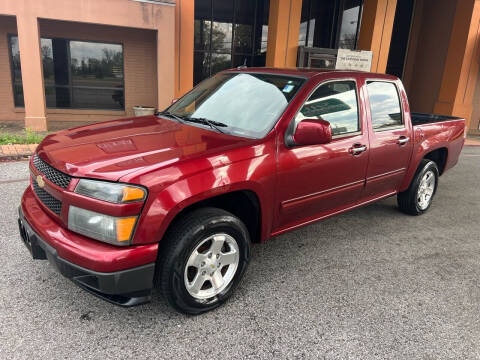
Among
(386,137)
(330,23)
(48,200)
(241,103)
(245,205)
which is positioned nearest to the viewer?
(48,200)

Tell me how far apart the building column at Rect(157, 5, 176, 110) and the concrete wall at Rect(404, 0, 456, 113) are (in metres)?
10.8

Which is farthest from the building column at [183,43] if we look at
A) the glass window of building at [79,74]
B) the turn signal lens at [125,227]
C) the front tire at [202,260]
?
the turn signal lens at [125,227]

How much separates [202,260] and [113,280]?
66 centimetres

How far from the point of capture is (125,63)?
11.9 meters

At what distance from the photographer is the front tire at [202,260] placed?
2.49m

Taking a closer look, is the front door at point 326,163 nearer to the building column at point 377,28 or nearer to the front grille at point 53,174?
the front grille at point 53,174

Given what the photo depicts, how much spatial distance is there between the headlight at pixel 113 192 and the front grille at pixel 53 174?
0.22 meters

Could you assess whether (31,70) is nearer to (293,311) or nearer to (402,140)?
(402,140)

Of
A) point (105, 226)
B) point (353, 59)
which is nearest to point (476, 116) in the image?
point (353, 59)

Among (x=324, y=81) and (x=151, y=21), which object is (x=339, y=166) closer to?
A: (x=324, y=81)

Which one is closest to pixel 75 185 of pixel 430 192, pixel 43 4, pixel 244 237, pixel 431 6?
pixel 244 237

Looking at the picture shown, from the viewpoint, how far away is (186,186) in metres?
2.44

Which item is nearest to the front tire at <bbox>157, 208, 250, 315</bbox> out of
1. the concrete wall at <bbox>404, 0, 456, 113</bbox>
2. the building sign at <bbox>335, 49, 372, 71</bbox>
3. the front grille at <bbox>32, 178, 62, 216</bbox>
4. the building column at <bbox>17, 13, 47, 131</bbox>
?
the front grille at <bbox>32, 178, 62, 216</bbox>

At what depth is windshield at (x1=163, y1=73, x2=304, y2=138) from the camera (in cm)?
312
